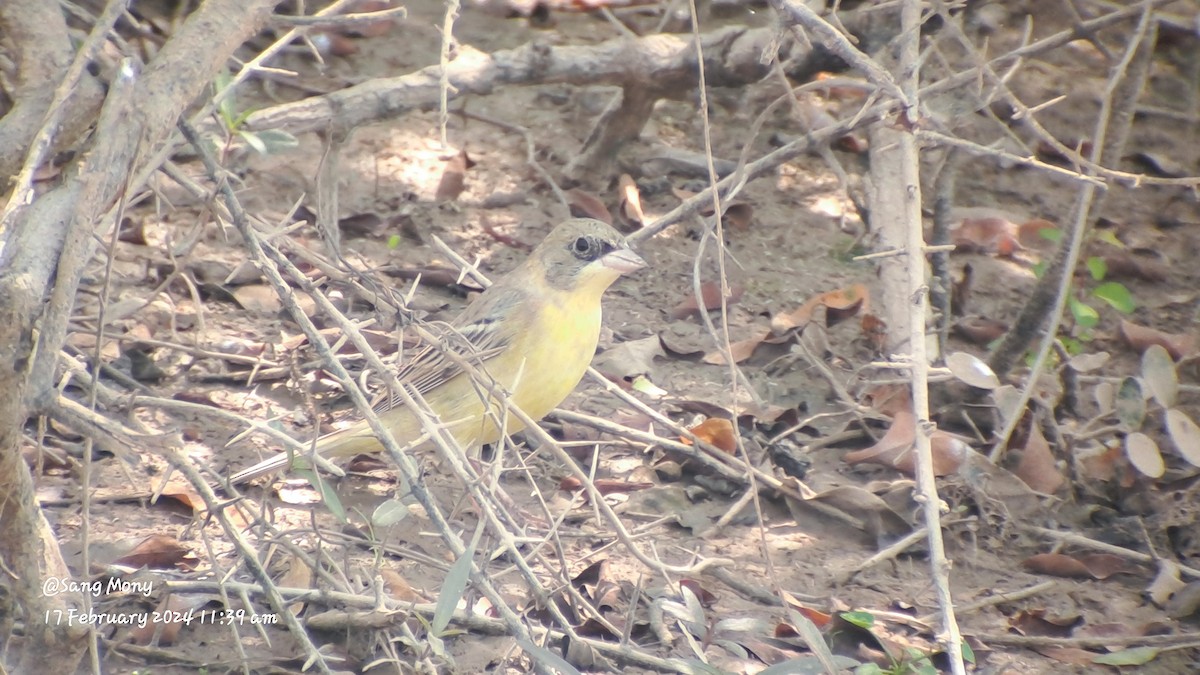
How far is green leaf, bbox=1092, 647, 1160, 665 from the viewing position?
4.04 m

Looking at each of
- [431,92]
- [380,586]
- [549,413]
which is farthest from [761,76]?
[380,586]

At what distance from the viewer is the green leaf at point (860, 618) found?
3.97 meters

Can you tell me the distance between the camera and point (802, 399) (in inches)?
217

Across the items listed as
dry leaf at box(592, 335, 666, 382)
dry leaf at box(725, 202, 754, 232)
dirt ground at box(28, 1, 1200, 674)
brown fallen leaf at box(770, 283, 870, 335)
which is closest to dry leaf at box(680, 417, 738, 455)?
dirt ground at box(28, 1, 1200, 674)

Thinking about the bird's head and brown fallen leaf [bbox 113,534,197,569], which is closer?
brown fallen leaf [bbox 113,534,197,569]

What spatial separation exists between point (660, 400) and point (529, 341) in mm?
798

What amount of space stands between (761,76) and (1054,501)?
277 centimetres

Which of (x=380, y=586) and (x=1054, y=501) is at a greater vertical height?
(x=380, y=586)

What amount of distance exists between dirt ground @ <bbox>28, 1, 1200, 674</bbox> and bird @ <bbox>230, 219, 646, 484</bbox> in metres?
0.27

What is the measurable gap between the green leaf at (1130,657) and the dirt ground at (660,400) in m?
0.04

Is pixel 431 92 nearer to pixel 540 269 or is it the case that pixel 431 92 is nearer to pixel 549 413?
pixel 540 269

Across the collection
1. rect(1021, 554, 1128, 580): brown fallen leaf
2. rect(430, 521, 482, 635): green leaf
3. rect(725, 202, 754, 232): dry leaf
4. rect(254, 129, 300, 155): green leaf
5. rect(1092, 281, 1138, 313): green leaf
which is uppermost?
rect(254, 129, 300, 155): green leaf

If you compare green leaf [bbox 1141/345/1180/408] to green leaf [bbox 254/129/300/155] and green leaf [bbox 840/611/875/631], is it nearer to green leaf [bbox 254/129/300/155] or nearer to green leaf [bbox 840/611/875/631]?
→ green leaf [bbox 840/611/875/631]

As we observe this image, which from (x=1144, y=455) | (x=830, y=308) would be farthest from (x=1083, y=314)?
(x=1144, y=455)
